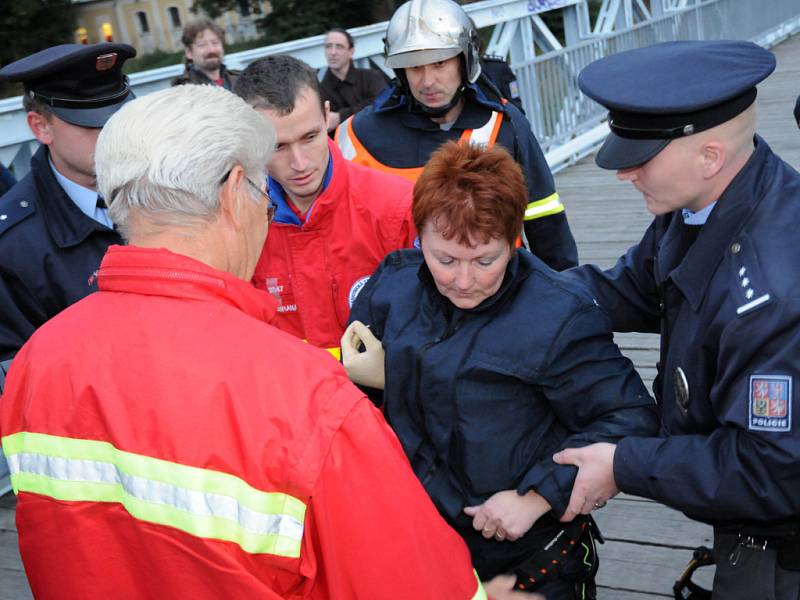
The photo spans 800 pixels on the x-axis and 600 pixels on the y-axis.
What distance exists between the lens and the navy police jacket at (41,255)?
2.71 m

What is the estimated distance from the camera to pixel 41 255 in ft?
8.92

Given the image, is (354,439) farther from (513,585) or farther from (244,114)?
(513,585)

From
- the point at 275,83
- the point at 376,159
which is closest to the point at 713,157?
the point at 275,83

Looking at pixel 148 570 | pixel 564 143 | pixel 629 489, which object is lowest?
pixel 564 143

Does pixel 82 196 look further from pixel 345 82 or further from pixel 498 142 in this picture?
pixel 345 82

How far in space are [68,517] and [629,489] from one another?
3.68 feet

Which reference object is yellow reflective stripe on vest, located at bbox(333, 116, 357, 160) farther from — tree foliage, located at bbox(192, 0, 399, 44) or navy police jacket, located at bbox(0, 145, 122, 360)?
tree foliage, located at bbox(192, 0, 399, 44)

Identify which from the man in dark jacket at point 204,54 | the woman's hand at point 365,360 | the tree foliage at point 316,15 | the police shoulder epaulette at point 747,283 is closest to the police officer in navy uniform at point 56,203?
the woman's hand at point 365,360

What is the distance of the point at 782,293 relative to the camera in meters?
1.69

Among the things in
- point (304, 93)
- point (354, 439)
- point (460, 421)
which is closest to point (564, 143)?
point (304, 93)

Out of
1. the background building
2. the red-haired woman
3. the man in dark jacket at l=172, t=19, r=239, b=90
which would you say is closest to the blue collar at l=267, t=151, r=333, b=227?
the red-haired woman

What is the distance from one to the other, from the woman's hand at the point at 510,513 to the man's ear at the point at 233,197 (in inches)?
34.6

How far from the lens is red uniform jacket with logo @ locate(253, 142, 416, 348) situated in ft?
8.87

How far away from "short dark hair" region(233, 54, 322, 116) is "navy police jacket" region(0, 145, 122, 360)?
0.63 meters
